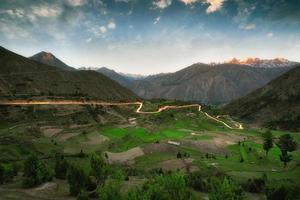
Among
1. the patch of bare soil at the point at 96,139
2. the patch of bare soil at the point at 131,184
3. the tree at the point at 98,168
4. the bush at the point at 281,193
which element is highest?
the tree at the point at 98,168

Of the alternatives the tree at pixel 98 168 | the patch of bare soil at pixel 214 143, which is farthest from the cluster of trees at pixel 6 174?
the patch of bare soil at pixel 214 143

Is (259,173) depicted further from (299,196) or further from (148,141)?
(148,141)

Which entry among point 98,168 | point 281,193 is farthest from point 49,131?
point 281,193

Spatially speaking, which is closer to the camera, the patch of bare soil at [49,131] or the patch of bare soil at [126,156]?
the patch of bare soil at [126,156]

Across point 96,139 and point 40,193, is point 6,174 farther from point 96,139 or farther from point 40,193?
point 96,139

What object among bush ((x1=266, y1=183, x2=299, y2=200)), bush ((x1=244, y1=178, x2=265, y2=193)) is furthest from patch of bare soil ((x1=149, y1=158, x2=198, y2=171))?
bush ((x1=266, y1=183, x2=299, y2=200))

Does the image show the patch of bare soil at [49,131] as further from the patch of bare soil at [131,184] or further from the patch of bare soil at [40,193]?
the patch of bare soil at [131,184]
